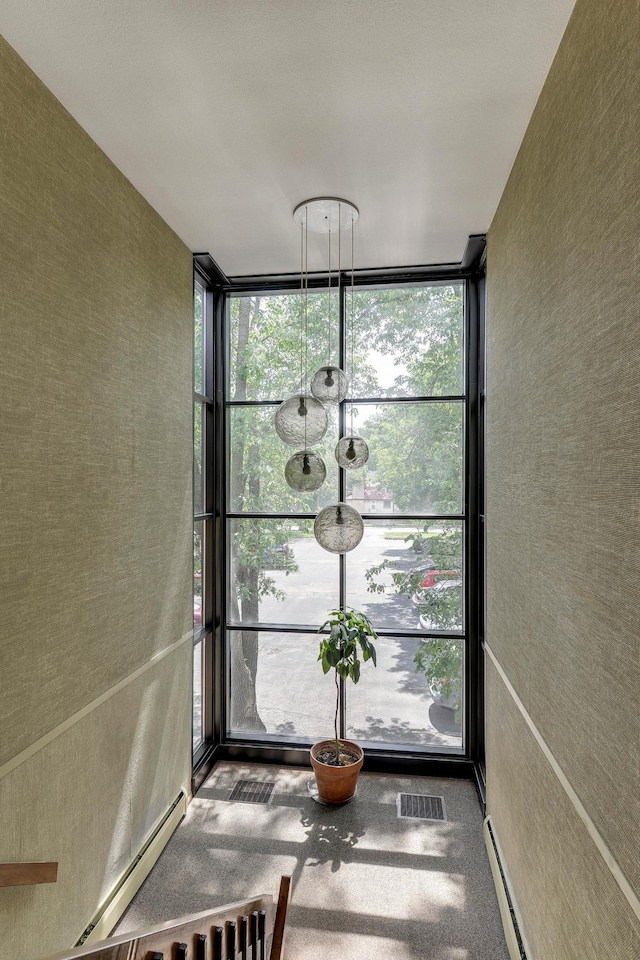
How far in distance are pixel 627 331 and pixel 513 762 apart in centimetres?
163

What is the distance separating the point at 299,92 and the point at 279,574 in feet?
7.75

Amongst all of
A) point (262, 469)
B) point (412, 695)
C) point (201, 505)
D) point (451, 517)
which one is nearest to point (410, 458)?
point (451, 517)

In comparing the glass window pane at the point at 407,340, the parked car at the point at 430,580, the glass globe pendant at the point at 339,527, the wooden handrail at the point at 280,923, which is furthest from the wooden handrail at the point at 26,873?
the glass window pane at the point at 407,340

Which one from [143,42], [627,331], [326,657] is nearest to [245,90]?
[143,42]

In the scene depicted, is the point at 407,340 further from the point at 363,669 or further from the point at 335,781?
the point at 335,781

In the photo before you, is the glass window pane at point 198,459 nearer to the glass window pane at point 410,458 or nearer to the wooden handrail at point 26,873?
Answer: the glass window pane at point 410,458

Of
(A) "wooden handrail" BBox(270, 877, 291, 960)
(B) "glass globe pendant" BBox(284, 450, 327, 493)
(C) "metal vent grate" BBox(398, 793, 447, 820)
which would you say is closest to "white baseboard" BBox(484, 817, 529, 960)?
(C) "metal vent grate" BBox(398, 793, 447, 820)

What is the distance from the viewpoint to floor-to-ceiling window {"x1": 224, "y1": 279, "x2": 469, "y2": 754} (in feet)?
9.99

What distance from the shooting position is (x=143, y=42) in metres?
1.45

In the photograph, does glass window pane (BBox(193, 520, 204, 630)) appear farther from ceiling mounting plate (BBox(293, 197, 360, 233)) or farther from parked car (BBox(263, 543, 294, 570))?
ceiling mounting plate (BBox(293, 197, 360, 233))

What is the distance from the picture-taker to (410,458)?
121 inches

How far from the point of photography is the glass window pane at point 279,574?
10.4 ft

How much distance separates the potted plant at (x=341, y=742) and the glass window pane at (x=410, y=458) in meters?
0.68

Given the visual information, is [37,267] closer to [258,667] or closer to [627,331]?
[627,331]
